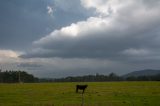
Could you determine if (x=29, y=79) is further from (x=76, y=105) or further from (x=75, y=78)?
(x=76, y=105)

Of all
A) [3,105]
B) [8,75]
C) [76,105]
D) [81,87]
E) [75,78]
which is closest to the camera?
[76,105]

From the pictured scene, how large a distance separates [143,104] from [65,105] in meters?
6.90

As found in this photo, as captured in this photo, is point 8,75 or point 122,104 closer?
point 122,104

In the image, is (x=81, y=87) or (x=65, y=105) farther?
(x=81, y=87)

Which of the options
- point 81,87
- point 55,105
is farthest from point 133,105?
point 81,87

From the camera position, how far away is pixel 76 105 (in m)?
25.3

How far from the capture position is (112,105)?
84.3 feet

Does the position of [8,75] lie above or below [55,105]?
above

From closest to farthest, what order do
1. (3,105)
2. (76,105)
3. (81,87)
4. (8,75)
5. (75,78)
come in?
1. (76,105)
2. (3,105)
3. (81,87)
4. (8,75)
5. (75,78)

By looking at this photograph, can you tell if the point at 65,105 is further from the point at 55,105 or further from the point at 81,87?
the point at 81,87

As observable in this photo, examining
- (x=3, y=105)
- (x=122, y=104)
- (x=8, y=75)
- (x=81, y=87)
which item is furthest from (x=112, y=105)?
(x=8, y=75)

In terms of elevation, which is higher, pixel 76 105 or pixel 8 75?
pixel 8 75

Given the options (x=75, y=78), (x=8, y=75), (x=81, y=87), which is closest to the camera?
(x=81, y=87)

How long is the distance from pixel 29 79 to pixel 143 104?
163m
